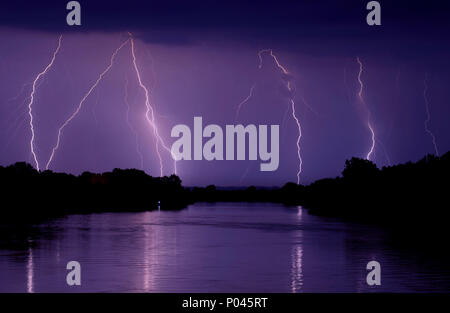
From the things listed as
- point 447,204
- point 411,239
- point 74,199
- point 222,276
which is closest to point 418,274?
point 222,276

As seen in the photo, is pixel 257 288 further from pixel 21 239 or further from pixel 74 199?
pixel 74 199

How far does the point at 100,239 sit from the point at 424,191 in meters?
44.4

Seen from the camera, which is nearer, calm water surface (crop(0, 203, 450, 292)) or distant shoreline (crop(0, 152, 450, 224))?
calm water surface (crop(0, 203, 450, 292))

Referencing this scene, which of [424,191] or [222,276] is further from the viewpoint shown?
[424,191]

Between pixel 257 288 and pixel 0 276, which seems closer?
pixel 257 288

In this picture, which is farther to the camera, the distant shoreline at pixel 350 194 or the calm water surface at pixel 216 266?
the distant shoreline at pixel 350 194

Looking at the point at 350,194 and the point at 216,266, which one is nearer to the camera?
the point at 216,266

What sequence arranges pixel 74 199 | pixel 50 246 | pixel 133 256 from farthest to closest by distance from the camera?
pixel 74 199 < pixel 50 246 < pixel 133 256

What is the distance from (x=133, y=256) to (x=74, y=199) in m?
104

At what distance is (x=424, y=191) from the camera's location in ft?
256

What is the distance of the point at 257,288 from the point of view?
72.0 ft
